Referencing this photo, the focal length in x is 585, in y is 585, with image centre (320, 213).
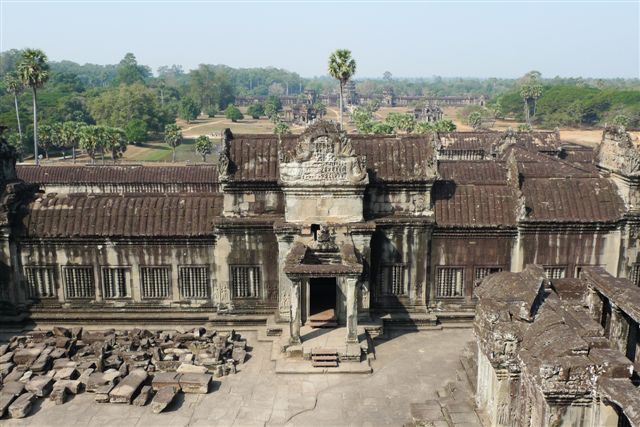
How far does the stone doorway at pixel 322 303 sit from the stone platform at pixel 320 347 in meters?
0.51

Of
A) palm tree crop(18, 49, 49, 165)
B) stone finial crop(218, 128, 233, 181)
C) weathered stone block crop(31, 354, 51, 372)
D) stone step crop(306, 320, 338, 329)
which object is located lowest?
weathered stone block crop(31, 354, 51, 372)

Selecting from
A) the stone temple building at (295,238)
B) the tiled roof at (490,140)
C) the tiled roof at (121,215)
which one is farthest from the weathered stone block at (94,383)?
the tiled roof at (490,140)

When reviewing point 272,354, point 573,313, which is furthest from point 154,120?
point 573,313

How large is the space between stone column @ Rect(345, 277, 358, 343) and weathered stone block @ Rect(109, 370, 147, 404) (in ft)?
22.5

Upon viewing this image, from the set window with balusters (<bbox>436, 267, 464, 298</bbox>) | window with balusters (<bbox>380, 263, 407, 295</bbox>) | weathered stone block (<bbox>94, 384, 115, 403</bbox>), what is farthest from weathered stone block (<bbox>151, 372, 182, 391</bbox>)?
window with balusters (<bbox>436, 267, 464, 298</bbox>)

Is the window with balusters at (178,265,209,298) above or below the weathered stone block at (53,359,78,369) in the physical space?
above

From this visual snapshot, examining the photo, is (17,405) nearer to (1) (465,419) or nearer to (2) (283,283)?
(2) (283,283)

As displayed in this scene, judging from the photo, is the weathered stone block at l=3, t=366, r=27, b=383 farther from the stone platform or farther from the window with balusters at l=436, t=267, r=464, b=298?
the window with balusters at l=436, t=267, r=464, b=298

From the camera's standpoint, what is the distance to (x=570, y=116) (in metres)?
132

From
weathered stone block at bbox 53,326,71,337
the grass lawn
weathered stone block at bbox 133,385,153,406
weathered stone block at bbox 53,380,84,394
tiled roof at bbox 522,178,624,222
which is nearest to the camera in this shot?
weathered stone block at bbox 133,385,153,406

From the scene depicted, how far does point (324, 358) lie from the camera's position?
64.5 ft

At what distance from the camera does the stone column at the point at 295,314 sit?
65.2 feet

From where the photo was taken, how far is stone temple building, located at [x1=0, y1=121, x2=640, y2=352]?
72.5 ft

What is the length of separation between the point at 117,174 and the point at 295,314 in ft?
89.8
